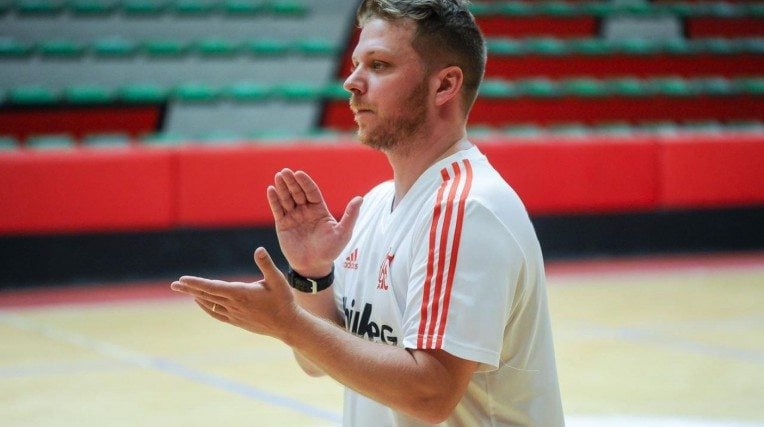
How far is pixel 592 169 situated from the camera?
776 centimetres

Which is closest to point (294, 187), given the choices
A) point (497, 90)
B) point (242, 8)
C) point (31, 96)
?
point (31, 96)

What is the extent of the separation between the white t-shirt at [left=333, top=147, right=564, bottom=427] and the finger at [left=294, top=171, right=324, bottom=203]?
0.14 meters

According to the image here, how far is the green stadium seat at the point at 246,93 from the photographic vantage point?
8.55m

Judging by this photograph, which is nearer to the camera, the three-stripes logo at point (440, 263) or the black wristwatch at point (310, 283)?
the three-stripes logo at point (440, 263)

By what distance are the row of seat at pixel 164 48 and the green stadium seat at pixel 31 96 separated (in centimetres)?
45

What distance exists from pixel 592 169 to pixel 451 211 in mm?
6171

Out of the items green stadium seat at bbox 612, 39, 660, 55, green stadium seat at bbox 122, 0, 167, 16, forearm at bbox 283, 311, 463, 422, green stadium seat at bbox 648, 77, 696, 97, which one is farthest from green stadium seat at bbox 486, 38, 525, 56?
forearm at bbox 283, 311, 463, 422

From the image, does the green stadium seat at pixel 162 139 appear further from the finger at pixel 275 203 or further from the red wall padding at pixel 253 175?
the finger at pixel 275 203

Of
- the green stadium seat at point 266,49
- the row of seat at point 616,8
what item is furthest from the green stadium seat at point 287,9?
the row of seat at point 616,8

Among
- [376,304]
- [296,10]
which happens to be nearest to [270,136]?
[296,10]

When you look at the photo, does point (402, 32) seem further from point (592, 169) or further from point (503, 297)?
point (592, 169)

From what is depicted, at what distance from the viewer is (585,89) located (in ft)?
31.1

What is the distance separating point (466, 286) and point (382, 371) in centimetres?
18

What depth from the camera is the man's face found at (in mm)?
1840
